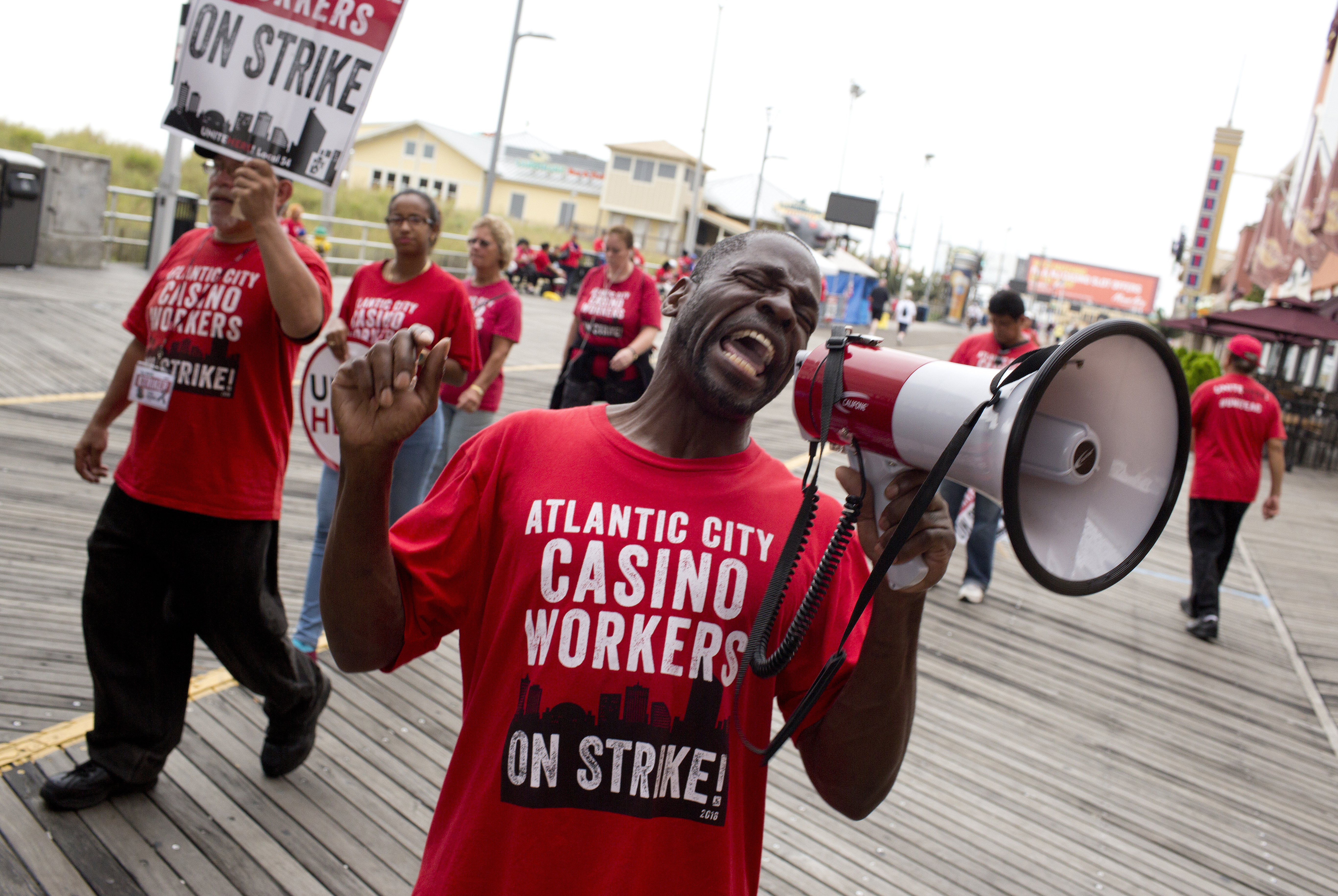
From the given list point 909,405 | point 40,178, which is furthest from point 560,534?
point 40,178

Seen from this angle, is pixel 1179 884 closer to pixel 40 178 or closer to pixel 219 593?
pixel 219 593

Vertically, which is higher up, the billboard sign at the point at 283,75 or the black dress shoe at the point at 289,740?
the billboard sign at the point at 283,75

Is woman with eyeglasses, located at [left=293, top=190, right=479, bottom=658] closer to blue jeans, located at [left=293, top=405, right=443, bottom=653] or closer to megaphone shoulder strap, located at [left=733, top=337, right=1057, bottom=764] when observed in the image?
blue jeans, located at [left=293, top=405, right=443, bottom=653]

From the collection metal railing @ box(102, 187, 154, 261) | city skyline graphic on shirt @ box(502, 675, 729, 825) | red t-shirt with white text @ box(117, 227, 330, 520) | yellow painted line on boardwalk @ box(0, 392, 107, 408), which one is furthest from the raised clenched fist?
metal railing @ box(102, 187, 154, 261)

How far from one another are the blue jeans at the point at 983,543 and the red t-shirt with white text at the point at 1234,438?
4.47ft

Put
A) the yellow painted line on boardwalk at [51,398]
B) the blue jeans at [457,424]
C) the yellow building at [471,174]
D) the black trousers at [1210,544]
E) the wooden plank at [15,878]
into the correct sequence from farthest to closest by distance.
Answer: the yellow building at [471,174] < the yellow painted line on boardwalk at [51,398] < the black trousers at [1210,544] < the blue jeans at [457,424] < the wooden plank at [15,878]

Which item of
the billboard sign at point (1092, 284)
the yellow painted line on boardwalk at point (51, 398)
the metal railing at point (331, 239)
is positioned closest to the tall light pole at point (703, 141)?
the metal railing at point (331, 239)

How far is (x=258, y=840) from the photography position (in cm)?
293

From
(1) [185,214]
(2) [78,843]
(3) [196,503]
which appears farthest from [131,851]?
(1) [185,214]

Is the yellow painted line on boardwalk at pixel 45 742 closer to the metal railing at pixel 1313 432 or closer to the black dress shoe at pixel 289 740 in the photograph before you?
the black dress shoe at pixel 289 740

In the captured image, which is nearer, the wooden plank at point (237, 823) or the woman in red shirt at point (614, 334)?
the wooden plank at point (237, 823)

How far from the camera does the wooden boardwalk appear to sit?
2.90 metres

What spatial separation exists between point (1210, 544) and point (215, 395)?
606 centimetres

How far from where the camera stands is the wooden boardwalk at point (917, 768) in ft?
9.51
